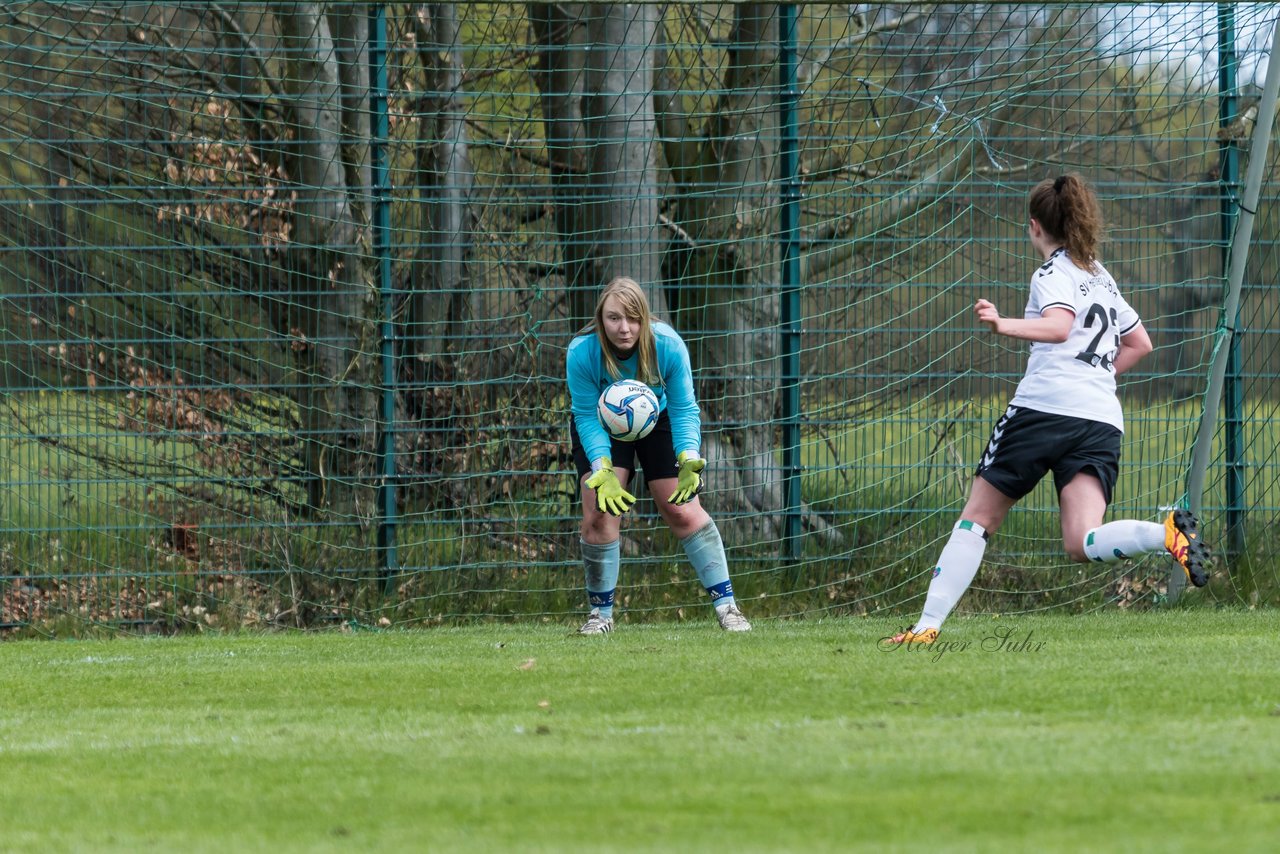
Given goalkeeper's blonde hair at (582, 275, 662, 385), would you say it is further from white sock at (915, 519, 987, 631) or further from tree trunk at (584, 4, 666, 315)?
tree trunk at (584, 4, 666, 315)

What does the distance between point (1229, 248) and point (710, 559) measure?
3.68 metres

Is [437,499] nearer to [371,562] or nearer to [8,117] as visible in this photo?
[371,562]

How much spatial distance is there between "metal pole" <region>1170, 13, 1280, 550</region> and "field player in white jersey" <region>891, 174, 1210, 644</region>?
2357 millimetres

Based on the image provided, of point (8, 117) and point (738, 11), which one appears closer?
point (8, 117)

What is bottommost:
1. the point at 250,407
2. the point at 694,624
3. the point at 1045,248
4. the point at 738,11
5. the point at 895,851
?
the point at 694,624

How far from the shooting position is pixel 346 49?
910 centimetres

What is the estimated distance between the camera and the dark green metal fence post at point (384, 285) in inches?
340

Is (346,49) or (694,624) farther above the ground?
(346,49)

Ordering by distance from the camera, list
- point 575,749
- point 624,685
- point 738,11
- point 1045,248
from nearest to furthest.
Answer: point 575,749, point 624,685, point 1045,248, point 738,11

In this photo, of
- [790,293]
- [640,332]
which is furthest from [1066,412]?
[790,293]

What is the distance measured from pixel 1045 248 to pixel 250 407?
457cm

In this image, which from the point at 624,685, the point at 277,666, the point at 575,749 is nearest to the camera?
the point at 575,749

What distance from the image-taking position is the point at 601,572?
7.64 metres

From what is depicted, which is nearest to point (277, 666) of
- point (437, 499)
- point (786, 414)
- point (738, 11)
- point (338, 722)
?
point (338, 722)
